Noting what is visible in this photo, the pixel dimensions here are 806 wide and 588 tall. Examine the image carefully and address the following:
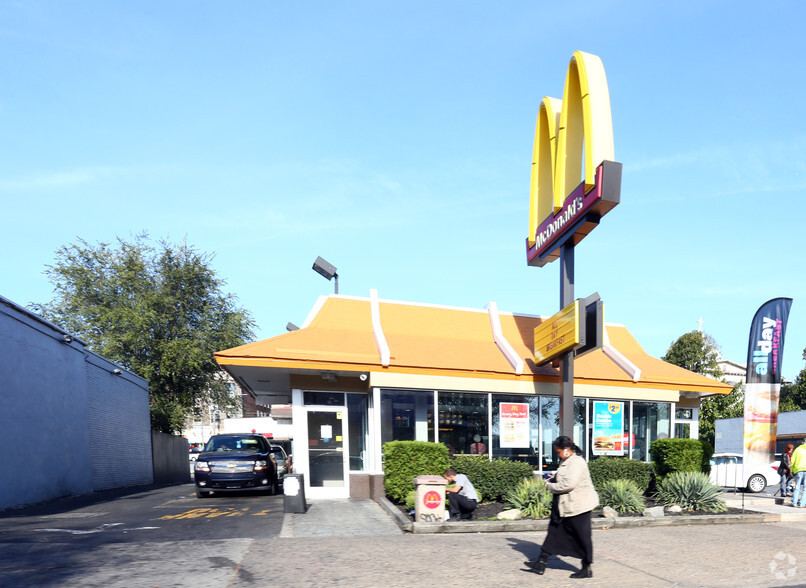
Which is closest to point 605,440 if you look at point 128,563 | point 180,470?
point 128,563

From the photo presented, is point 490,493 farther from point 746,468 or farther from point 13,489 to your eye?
point 13,489

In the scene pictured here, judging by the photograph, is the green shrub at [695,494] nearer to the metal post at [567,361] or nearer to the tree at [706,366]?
the metal post at [567,361]

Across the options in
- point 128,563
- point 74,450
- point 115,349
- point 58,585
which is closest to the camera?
point 58,585

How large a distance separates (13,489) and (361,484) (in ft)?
26.6

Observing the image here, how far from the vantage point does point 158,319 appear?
32188mm

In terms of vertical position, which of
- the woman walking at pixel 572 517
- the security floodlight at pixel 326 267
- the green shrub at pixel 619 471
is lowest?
the green shrub at pixel 619 471

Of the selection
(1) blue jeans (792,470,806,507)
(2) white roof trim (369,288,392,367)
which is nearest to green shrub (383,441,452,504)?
(2) white roof trim (369,288,392,367)

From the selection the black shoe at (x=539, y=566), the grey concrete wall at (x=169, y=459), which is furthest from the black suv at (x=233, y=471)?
the grey concrete wall at (x=169, y=459)

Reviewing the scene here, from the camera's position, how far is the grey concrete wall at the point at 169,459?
106ft

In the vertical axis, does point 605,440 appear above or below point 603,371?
below

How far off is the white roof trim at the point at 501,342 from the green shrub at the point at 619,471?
2.88 meters

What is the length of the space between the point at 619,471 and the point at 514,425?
276cm

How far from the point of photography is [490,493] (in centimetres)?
1413

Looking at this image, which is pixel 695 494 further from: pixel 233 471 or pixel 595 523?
pixel 233 471
